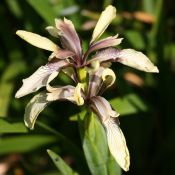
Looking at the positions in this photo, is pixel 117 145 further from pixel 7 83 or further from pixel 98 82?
pixel 7 83

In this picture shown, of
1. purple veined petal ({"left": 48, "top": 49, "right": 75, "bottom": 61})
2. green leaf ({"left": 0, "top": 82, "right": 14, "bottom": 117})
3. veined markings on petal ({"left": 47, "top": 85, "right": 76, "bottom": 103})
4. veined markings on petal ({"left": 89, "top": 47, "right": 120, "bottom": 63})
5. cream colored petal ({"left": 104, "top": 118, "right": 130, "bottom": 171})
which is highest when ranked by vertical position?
purple veined petal ({"left": 48, "top": 49, "right": 75, "bottom": 61})

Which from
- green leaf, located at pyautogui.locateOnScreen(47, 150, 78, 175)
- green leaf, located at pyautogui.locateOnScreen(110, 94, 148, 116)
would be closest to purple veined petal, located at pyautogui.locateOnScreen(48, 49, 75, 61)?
green leaf, located at pyautogui.locateOnScreen(47, 150, 78, 175)

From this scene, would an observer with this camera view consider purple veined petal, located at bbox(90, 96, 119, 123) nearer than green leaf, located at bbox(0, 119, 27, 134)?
Yes

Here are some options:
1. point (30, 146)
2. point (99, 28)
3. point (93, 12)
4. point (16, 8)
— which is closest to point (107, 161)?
point (99, 28)

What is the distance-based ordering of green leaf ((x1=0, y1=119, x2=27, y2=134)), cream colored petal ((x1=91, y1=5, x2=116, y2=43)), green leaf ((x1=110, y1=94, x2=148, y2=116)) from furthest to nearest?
green leaf ((x1=110, y1=94, x2=148, y2=116)), green leaf ((x1=0, y1=119, x2=27, y2=134)), cream colored petal ((x1=91, y1=5, x2=116, y2=43))

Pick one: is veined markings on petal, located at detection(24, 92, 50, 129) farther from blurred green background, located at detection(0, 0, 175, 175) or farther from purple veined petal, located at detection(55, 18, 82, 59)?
blurred green background, located at detection(0, 0, 175, 175)

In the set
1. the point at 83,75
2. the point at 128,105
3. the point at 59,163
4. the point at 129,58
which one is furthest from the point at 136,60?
the point at 128,105
